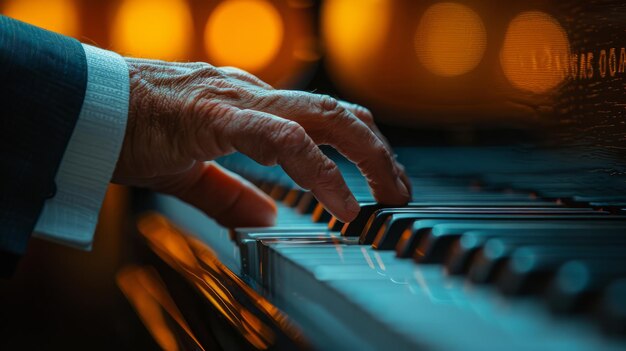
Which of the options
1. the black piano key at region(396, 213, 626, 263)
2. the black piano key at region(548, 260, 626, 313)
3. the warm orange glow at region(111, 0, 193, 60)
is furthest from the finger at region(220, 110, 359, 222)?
the warm orange glow at region(111, 0, 193, 60)

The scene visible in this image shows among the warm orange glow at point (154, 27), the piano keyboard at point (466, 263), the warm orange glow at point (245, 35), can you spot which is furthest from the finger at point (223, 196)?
the warm orange glow at point (154, 27)

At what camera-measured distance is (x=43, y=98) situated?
35.0 inches

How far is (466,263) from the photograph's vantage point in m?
0.60

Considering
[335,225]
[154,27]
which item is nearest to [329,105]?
[335,225]

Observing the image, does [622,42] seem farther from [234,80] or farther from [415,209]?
[234,80]

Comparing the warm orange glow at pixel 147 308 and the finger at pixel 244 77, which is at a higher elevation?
the finger at pixel 244 77

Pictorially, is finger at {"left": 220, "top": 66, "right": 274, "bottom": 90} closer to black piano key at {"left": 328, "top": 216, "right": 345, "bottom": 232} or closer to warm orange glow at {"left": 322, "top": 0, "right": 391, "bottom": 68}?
black piano key at {"left": 328, "top": 216, "right": 345, "bottom": 232}

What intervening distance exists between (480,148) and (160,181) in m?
0.45

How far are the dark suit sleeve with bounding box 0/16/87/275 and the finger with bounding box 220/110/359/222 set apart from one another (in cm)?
20

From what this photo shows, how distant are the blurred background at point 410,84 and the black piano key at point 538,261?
0.26 meters

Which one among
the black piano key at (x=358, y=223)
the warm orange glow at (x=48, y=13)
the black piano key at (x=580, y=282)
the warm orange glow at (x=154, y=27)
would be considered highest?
the black piano key at (x=580, y=282)

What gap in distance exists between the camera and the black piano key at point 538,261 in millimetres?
513

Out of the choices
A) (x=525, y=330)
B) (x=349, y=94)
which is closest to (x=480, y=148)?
(x=349, y=94)

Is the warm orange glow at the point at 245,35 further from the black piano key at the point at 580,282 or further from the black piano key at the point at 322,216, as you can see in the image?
the black piano key at the point at 580,282
